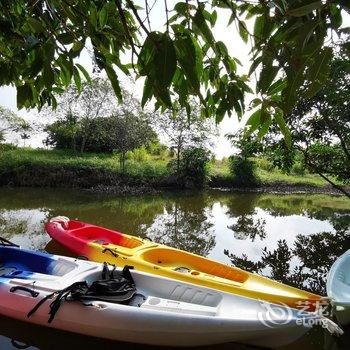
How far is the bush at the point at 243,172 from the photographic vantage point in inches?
784

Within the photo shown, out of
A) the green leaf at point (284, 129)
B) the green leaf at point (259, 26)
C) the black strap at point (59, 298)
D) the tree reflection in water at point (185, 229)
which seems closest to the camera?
the green leaf at point (259, 26)

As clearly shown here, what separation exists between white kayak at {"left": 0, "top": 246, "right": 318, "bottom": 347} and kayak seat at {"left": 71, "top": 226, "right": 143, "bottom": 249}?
199 centimetres

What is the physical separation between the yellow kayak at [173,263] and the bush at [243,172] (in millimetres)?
13672

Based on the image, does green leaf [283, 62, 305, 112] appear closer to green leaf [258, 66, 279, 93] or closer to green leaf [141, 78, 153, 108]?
green leaf [258, 66, 279, 93]

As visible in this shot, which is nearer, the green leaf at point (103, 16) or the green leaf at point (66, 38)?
the green leaf at point (66, 38)

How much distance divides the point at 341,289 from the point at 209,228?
5305 mm

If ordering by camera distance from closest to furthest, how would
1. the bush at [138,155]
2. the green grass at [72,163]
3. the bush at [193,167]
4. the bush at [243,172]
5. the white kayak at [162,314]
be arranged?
the white kayak at [162,314], the green grass at [72,163], the bush at [193,167], the bush at [138,155], the bush at [243,172]

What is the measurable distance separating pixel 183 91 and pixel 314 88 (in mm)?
473

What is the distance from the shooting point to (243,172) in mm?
20078

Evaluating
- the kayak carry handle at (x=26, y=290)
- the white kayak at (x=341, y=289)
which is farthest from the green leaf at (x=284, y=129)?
the kayak carry handle at (x=26, y=290)

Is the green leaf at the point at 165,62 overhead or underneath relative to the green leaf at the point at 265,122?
overhead

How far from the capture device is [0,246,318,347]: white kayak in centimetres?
338

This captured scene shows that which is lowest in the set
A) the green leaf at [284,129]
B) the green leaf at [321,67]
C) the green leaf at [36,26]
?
the green leaf at [284,129]

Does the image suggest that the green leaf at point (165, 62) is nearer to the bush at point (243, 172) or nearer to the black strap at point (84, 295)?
the black strap at point (84, 295)
